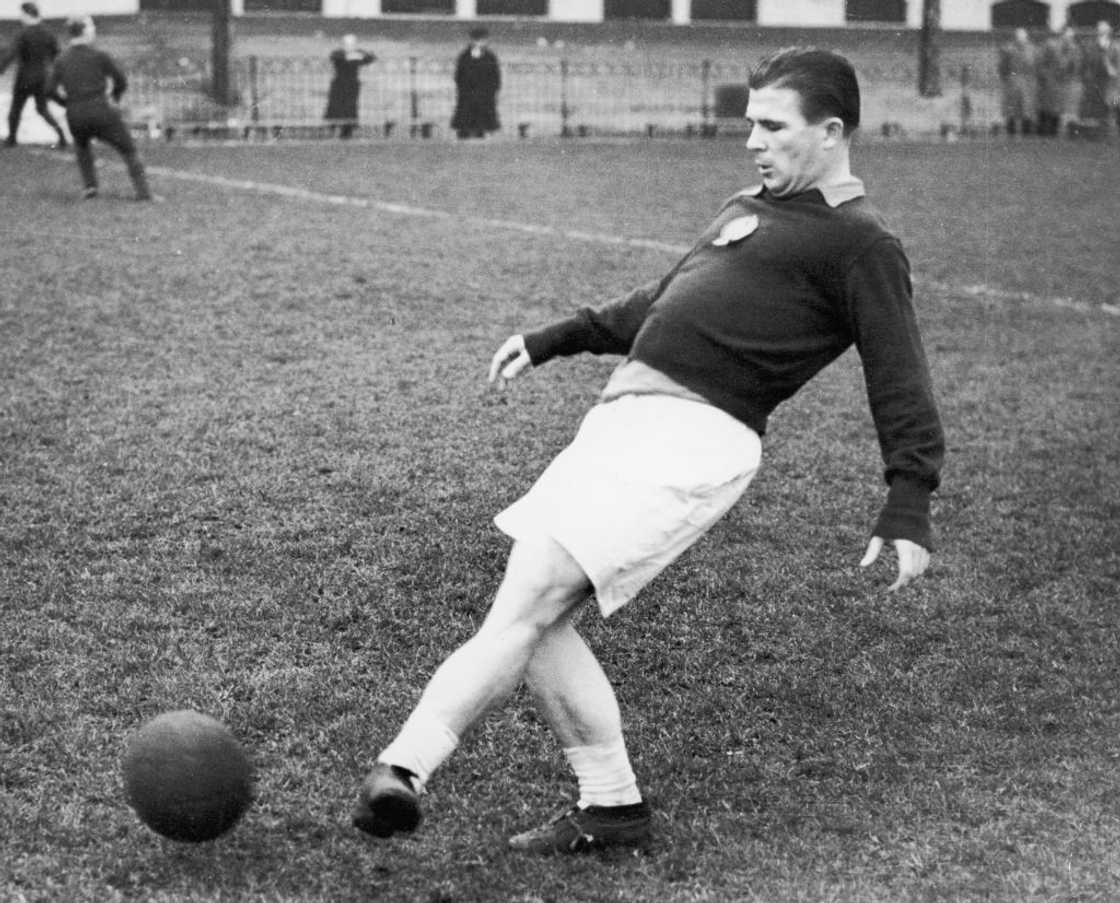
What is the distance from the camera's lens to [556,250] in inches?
561

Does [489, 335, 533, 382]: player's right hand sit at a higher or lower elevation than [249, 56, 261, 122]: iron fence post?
lower

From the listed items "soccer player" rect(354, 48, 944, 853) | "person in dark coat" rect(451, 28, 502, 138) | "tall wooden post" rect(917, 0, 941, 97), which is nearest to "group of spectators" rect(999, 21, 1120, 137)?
"tall wooden post" rect(917, 0, 941, 97)

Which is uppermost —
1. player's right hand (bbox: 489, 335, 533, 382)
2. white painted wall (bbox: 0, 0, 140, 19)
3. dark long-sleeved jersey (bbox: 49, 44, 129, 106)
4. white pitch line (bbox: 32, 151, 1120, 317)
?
white painted wall (bbox: 0, 0, 140, 19)

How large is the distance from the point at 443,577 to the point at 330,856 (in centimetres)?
211

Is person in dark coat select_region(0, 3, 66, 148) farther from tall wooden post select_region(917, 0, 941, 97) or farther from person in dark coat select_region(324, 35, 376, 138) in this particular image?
tall wooden post select_region(917, 0, 941, 97)

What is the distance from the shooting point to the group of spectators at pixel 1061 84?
34344 mm

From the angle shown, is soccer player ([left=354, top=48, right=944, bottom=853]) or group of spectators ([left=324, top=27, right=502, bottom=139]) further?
group of spectators ([left=324, top=27, right=502, bottom=139])

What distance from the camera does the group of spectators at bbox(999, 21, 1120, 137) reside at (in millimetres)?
34344

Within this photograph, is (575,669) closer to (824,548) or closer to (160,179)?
(824,548)

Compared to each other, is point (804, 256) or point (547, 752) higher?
point (804, 256)

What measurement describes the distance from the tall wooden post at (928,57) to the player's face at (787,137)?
33.9 m

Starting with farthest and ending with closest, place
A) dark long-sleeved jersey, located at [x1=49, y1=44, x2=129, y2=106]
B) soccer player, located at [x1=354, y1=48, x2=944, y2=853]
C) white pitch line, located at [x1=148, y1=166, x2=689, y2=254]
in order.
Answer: dark long-sleeved jersey, located at [x1=49, y1=44, x2=129, y2=106]
white pitch line, located at [x1=148, y1=166, x2=689, y2=254]
soccer player, located at [x1=354, y1=48, x2=944, y2=853]

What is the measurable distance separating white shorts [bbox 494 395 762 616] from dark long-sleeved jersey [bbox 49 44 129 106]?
575 inches

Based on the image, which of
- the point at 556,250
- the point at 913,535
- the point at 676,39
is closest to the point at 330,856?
the point at 913,535
